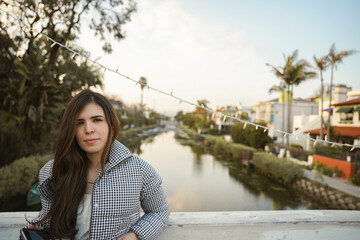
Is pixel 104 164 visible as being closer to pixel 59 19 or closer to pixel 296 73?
pixel 59 19

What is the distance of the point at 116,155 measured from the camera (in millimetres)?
1130

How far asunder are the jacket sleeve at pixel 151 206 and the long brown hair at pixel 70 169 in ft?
0.68

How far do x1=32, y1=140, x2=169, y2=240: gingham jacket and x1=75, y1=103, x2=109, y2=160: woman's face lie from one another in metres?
0.08

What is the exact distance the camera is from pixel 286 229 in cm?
139

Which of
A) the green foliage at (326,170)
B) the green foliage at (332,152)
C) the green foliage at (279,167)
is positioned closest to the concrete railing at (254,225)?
the green foliage at (332,152)

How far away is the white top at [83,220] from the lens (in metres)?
1.11

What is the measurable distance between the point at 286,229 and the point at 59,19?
11.1 metres

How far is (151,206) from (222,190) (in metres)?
11.4

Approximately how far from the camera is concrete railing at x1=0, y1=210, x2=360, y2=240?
1.28 m

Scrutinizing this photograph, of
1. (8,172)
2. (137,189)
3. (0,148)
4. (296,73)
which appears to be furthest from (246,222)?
(296,73)

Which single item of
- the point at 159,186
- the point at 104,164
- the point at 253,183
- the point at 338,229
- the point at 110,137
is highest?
the point at 110,137

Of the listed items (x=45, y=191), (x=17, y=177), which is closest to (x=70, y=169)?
(x=45, y=191)

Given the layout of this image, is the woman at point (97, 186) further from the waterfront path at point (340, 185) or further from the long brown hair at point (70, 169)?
the waterfront path at point (340, 185)

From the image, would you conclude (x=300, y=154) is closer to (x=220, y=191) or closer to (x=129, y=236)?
(x=220, y=191)
